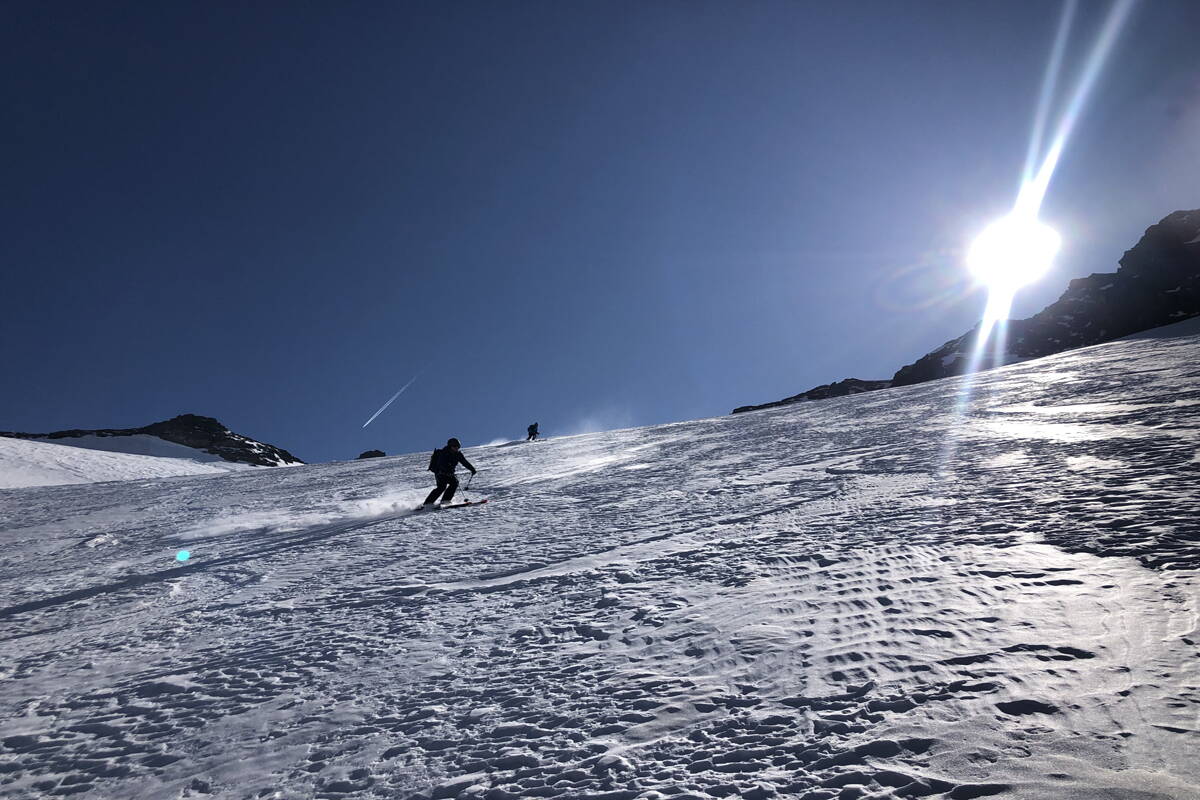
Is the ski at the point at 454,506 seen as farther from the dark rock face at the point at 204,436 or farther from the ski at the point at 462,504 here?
the dark rock face at the point at 204,436

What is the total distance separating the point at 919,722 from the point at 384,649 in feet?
11.2

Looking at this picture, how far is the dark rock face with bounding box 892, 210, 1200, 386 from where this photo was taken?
3573 inches

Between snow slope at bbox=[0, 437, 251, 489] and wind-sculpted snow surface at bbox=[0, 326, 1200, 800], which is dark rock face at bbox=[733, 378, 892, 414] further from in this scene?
wind-sculpted snow surface at bbox=[0, 326, 1200, 800]

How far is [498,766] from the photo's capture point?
2539 millimetres

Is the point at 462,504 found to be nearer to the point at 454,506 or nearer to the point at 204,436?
the point at 454,506

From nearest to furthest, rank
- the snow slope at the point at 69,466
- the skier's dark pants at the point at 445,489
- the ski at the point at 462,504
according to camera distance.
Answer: the ski at the point at 462,504, the skier's dark pants at the point at 445,489, the snow slope at the point at 69,466

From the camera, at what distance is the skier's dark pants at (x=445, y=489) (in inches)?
419

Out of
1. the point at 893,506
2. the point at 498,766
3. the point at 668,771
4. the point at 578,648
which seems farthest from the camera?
the point at 893,506

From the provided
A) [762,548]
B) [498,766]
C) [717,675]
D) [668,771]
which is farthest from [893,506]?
[498,766]

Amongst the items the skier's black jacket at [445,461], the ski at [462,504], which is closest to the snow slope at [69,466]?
the skier's black jacket at [445,461]

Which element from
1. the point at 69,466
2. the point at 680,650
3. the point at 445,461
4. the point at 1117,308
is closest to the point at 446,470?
the point at 445,461

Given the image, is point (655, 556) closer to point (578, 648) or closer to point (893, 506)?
point (578, 648)

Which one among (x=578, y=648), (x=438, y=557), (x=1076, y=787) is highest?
(x=438, y=557)

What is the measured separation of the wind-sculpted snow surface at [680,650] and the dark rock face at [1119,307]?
325 feet
